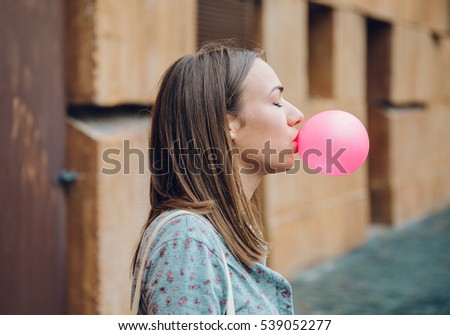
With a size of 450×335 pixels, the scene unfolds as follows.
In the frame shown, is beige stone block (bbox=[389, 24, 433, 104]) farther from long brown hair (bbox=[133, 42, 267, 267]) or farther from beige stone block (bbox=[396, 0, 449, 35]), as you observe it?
long brown hair (bbox=[133, 42, 267, 267])

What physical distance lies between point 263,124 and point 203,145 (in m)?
0.22

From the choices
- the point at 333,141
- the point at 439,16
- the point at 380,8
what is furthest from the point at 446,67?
the point at 333,141

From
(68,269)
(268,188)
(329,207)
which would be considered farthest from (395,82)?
(68,269)

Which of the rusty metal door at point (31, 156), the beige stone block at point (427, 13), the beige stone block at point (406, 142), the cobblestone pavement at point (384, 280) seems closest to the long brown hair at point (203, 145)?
the rusty metal door at point (31, 156)

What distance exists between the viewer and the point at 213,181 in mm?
2330

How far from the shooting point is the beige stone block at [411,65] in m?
11.1

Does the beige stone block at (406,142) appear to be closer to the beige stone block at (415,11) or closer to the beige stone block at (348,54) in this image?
the beige stone block at (415,11)

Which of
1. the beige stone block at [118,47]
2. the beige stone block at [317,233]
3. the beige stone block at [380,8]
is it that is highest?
the beige stone block at [380,8]

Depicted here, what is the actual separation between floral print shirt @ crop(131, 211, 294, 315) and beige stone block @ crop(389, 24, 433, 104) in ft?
30.2

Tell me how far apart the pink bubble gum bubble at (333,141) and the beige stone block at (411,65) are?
8.67m

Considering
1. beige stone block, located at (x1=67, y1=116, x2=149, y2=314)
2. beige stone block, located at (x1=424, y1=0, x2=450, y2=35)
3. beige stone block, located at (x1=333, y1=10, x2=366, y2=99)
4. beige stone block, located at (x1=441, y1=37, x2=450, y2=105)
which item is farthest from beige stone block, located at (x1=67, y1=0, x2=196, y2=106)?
beige stone block, located at (x1=441, y1=37, x2=450, y2=105)

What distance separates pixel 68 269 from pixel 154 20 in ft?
5.67

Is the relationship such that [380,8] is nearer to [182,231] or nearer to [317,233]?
[317,233]

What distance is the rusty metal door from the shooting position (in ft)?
14.4
